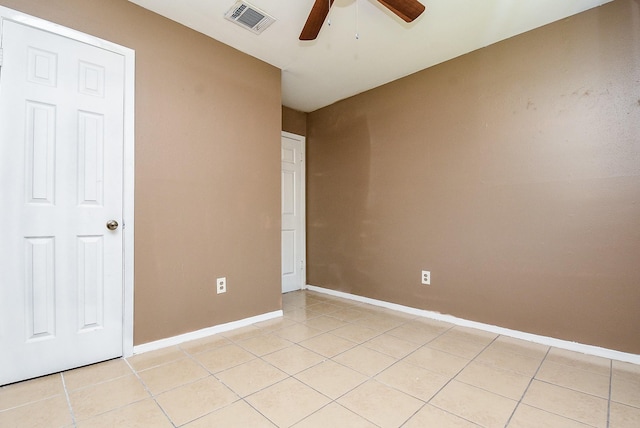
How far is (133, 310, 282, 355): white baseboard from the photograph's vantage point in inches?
84.5

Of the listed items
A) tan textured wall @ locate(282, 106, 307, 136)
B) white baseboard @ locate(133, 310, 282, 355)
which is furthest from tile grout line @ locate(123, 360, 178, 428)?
tan textured wall @ locate(282, 106, 307, 136)

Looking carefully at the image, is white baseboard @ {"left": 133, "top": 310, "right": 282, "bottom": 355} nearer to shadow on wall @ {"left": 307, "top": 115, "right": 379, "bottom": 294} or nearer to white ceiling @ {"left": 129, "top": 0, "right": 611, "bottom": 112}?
shadow on wall @ {"left": 307, "top": 115, "right": 379, "bottom": 294}

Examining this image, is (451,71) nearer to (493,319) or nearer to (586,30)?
(586,30)

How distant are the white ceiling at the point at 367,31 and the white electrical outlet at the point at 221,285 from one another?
2.02 meters

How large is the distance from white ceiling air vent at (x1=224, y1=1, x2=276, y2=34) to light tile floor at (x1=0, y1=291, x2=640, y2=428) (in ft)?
7.97

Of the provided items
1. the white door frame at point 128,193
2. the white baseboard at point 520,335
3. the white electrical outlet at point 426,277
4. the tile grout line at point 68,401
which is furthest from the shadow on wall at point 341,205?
the tile grout line at point 68,401

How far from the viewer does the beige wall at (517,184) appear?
2.05 meters

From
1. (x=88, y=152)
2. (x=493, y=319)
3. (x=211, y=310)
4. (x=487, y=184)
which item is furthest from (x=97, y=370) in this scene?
(x=487, y=184)

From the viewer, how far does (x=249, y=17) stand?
7.31 feet

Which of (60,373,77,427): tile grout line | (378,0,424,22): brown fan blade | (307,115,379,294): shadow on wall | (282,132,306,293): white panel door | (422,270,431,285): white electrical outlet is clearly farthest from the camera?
(282,132,306,293): white panel door

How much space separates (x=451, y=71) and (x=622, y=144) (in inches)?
55.3

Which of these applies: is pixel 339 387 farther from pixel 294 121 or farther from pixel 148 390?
pixel 294 121

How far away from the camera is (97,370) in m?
1.89

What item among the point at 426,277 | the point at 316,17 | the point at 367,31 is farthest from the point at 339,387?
the point at 367,31
